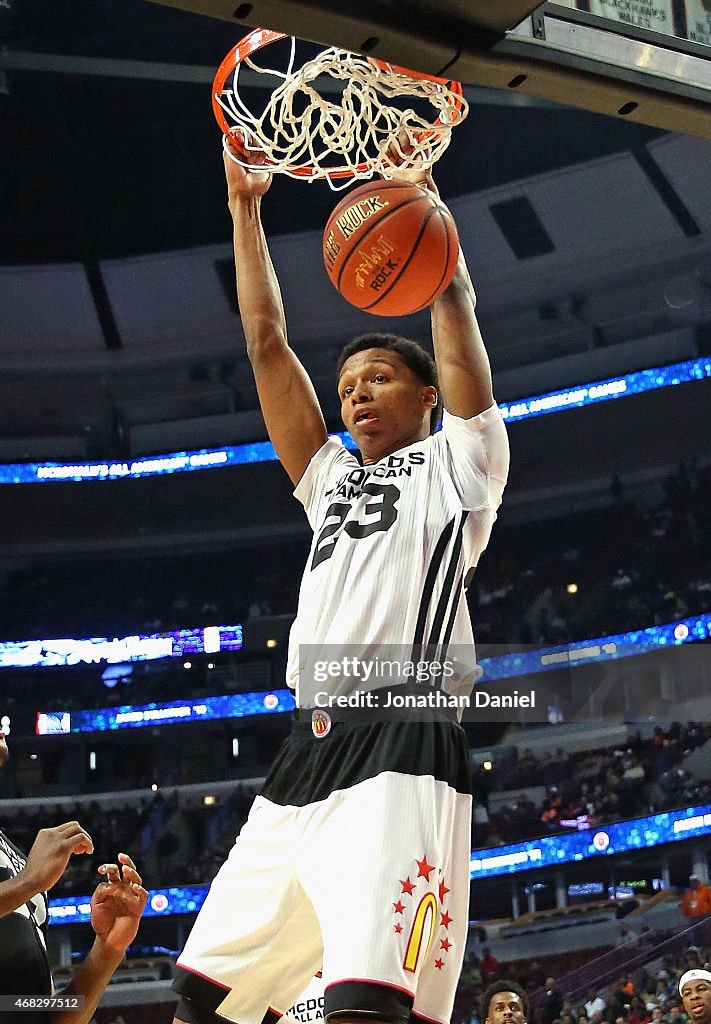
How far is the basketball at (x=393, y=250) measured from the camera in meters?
3.38

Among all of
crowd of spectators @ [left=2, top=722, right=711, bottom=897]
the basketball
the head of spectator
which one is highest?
the basketball

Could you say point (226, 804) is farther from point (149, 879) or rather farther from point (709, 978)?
point (709, 978)

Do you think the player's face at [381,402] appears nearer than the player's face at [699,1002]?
Yes

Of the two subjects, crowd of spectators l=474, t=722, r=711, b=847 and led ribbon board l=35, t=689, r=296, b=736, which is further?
led ribbon board l=35, t=689, r=296, b=736

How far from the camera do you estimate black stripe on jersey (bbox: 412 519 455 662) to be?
119 inches

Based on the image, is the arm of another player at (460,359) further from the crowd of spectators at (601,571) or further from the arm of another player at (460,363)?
the crowd of spectators at (601,571)

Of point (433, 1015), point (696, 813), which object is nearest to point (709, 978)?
point (433, 1015)

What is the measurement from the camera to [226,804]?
1983 centimetres

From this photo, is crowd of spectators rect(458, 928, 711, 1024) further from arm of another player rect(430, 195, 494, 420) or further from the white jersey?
arm of another player rect(430, 195, 494, 420)

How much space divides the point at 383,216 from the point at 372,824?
1714 mm

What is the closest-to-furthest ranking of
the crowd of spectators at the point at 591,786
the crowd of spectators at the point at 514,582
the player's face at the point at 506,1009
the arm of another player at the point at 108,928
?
1. the arm of another player at the point at 108,928
2. the player's face at the point at 506,1009
3. the crowd of spectators at the point at 591,786
4. the crowd of spectators at the point at 514,582

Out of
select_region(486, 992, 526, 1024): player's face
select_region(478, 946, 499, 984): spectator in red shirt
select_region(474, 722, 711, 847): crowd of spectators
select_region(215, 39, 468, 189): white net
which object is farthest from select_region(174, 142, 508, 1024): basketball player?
select_region(474, 722, 711, 847): crowd of spectators

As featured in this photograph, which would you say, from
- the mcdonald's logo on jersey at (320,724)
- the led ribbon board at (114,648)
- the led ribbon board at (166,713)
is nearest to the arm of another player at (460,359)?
the mcdonald's logo on jersey at (320,724)

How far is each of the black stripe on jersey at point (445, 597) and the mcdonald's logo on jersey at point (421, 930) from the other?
61 cm
